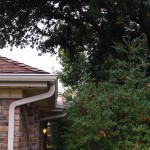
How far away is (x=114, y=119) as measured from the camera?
374 inches

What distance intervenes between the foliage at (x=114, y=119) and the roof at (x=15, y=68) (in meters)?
2.98

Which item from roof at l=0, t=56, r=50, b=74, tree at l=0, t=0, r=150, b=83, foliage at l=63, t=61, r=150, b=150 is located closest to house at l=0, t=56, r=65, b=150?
roof at l=0, t=56, r=50, b=74

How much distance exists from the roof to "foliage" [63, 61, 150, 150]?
2.98 meters

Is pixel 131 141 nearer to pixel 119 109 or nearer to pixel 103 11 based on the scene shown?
pixel 119 109

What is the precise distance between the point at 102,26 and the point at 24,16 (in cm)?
321

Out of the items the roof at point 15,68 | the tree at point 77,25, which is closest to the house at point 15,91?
the roof at point 15,68

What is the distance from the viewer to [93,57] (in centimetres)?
1708

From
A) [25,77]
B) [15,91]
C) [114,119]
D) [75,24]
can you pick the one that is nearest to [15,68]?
[15,91]

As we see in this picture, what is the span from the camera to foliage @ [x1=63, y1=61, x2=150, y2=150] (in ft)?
29.3

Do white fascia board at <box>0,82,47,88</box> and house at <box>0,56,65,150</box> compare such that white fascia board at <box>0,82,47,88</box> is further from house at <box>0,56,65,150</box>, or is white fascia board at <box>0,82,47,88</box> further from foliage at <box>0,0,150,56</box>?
foliage at <box>0,0,150,56</box>

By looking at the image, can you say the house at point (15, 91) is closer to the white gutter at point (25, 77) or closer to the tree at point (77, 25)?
the white gutter at point (25, 77)

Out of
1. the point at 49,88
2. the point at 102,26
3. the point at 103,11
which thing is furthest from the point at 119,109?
the point at 102,26

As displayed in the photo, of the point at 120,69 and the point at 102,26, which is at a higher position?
the point at 102,26

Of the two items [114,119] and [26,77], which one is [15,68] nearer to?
[26,77]
